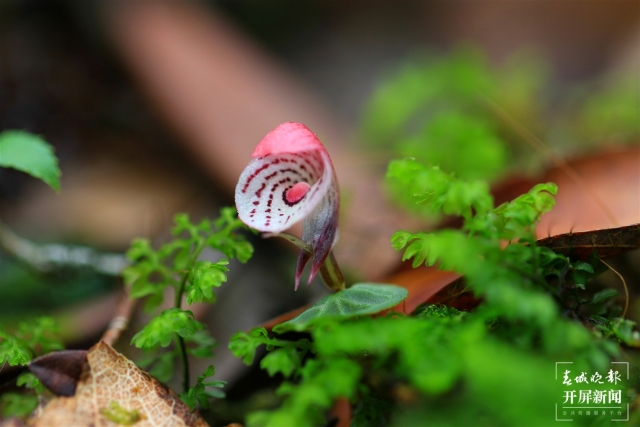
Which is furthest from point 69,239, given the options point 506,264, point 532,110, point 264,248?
point 532,110

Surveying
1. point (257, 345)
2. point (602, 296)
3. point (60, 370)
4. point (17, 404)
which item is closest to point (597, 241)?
point (602, 296)

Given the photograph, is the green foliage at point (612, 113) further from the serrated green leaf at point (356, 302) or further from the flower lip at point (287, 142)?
the flower lip at point (287, 142)

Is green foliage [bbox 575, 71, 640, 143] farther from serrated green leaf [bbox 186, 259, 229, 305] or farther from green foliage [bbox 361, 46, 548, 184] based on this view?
serrated green leaf [bbox 186, 259, 229, 305]

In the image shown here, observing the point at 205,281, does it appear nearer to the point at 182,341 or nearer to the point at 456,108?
the point at 182,341

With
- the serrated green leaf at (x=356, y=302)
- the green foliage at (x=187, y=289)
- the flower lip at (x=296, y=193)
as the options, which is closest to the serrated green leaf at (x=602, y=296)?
the serrated green leaf at (x=356, y=302)

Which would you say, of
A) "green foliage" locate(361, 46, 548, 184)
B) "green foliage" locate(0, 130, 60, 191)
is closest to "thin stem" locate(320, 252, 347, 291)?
"green foliage" locate(0, 130, 60, 191)

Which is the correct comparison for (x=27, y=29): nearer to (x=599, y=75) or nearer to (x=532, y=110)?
(x=532, y=110)
